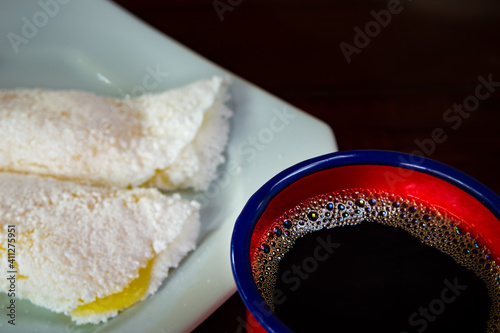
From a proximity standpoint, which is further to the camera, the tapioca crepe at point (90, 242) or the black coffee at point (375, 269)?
the tapioca crepe at point (90, 242)

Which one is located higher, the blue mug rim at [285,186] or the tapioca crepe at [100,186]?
the blue mug rim at [285,186]

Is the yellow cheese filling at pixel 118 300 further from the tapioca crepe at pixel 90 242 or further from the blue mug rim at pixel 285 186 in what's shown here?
the blue mug rim at pixel 285 186

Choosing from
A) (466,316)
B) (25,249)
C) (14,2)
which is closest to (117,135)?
(25,249)

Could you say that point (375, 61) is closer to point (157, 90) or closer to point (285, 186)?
point (157, 90)

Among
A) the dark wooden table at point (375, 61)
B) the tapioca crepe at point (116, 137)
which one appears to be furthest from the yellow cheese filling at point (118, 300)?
the dark wooden table at point (375, 61)

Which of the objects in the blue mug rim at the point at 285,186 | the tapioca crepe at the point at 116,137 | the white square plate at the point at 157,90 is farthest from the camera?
the tapioca crepe at the point at 116,137
